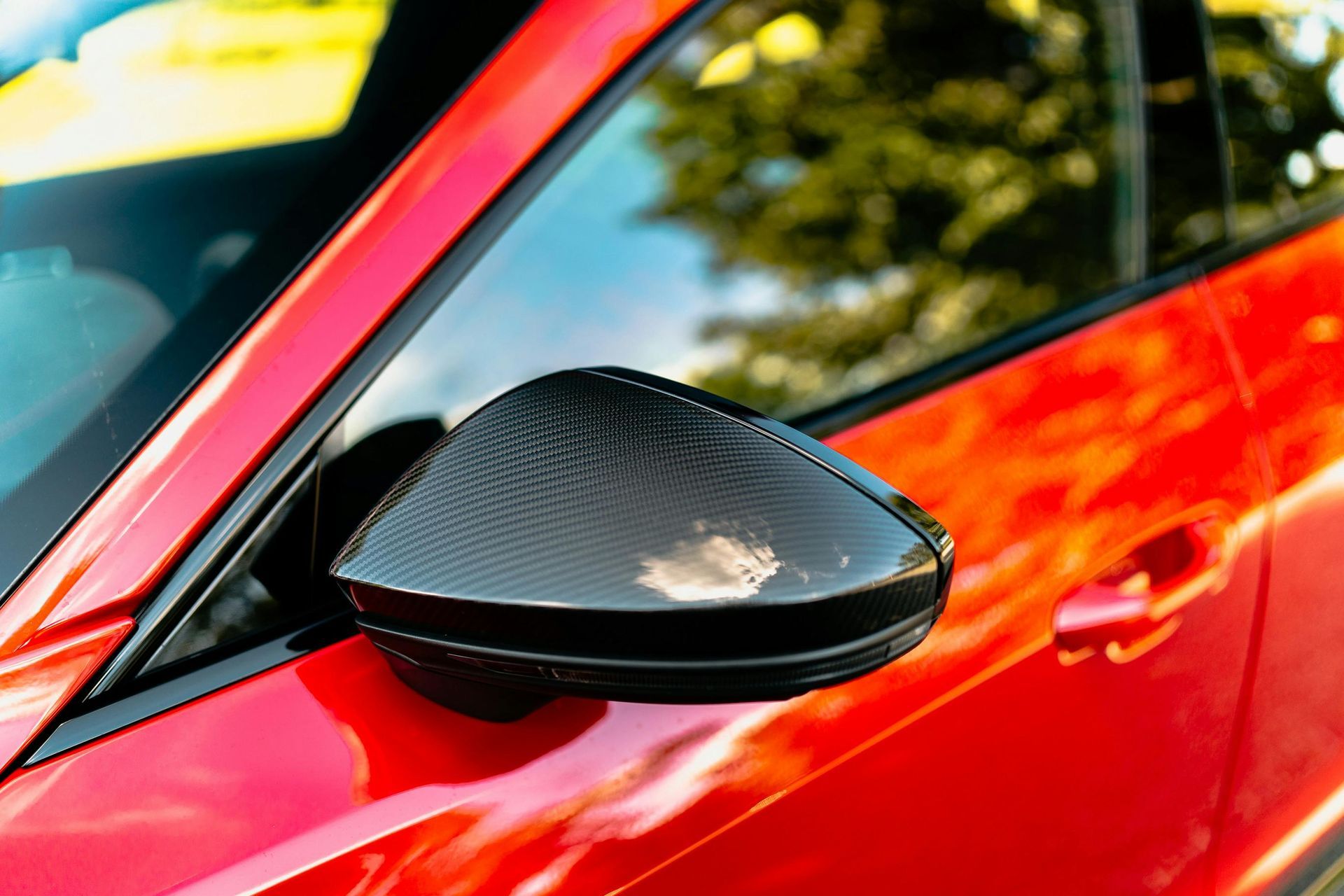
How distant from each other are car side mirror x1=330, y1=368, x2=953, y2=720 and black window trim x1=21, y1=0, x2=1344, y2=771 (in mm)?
113

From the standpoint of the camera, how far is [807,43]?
1.22 metres

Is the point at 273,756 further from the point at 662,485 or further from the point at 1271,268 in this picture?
the point at 1271,268

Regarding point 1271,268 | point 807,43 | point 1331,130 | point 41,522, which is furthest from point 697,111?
point 1331,130

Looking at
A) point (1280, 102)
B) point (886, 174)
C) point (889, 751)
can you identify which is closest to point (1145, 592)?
point (889, 751)

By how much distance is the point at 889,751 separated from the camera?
1.06 m

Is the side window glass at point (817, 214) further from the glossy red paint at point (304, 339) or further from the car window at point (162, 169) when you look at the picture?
the car window at point (162, 169)

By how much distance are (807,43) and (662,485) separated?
2.28 ft

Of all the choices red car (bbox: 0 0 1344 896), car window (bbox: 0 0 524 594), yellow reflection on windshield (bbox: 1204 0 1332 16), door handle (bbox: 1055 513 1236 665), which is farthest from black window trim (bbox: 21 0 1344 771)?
yellow reflection on windshield (bbox: 1204 0 1332 16)

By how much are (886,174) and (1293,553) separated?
0.75 metres

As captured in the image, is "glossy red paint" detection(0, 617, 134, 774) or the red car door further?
the red car door

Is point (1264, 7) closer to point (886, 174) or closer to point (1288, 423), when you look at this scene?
point (1288, 423)

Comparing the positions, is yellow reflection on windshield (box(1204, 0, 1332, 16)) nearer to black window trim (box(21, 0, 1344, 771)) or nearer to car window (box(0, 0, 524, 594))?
black window trim (box(21, 0, 1344, 771))

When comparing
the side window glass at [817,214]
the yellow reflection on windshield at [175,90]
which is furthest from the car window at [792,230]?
the yellow reflection on windshield at [175,90]

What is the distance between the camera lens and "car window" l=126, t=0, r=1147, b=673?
3.17 feet
